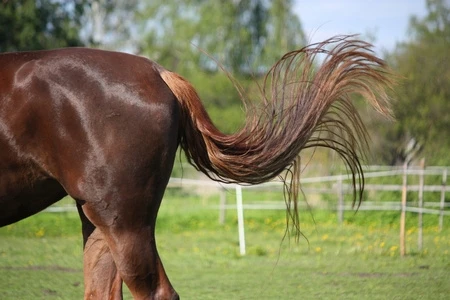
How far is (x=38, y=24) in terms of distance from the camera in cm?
2469

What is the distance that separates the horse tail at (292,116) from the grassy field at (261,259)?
567mm

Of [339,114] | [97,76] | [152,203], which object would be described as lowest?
[152,203]

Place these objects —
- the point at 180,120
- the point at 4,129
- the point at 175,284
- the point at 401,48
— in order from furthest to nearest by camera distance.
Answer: the point at 401,48 < the point at 175,284 < the point at 180,120 < the point at 4,129

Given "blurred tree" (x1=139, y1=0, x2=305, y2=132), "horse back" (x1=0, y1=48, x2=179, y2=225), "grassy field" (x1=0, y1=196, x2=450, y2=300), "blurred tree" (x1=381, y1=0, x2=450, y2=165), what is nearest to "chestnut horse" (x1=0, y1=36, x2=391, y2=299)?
"horse back" (x1=0, y1=48, x2=179, y2=225)

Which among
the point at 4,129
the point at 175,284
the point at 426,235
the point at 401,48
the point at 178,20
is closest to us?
the point at 4,129

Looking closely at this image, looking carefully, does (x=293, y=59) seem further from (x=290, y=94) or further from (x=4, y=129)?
(x=4, y=129)

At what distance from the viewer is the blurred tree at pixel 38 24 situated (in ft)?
79.5

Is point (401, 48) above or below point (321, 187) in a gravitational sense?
above

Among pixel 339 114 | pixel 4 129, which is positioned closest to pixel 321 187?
pixel 339 114

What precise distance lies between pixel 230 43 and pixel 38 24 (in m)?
18.7

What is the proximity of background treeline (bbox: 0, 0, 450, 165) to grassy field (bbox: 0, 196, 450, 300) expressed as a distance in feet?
8.68

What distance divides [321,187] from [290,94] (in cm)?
1638

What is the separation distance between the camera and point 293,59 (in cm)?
512

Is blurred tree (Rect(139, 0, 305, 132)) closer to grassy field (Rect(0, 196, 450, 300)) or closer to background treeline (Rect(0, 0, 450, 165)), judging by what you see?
background treeline (Rect(0, 0, 450, 165))
